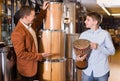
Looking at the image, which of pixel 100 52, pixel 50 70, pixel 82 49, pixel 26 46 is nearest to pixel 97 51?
pixel 100 52

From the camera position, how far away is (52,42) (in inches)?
135

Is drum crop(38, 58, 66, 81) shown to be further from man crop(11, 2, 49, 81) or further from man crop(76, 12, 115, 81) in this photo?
man crop(76, 12, 115, 81)

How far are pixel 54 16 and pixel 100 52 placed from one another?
111cm

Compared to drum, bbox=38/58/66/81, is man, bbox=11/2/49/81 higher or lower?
higher

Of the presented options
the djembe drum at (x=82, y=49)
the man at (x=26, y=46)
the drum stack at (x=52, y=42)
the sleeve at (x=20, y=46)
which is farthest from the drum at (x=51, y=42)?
the djembe drum at (x=82, y=49)

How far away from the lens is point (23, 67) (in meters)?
3.01

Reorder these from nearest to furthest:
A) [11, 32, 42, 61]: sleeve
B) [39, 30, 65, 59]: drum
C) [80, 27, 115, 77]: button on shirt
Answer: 1. [80, 27, 115, 77]: button on shirt
2. [11, 32, 42, 61]: sleeve
3. [39, 30, 65, 59]: drum

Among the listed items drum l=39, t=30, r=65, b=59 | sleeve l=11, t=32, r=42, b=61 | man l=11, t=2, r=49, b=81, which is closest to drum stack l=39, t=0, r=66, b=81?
drum l=39, t=30, r=65, b=59

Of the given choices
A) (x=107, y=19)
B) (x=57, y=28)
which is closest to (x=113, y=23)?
(x=107, y=19)

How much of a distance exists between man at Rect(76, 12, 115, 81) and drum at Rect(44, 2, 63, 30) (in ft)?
2.85

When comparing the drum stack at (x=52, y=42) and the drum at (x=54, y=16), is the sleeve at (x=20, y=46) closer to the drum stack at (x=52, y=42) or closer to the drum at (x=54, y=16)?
the drum stack at (x=52, y=42)

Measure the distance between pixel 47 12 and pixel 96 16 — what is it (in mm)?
1026

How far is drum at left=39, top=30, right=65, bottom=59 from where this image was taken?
343 cm

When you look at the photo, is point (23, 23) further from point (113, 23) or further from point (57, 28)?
A: point (113, 23)
